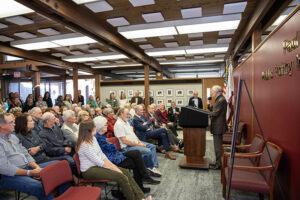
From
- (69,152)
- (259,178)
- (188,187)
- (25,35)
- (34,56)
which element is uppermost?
(25,35)

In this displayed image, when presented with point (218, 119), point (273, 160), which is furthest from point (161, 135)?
point (273, 160)

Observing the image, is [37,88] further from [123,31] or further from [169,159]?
[169,159]

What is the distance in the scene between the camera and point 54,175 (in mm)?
2072

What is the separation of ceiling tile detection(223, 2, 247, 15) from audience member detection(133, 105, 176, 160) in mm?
2661

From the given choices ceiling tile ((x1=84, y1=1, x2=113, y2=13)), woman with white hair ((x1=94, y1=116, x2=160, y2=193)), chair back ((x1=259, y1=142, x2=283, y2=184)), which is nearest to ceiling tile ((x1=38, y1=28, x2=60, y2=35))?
ceiling tile ((x1=84, y1=1, x2=113, y2=13))

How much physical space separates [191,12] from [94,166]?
3.45 metres

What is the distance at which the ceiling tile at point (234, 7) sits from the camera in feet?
12.8

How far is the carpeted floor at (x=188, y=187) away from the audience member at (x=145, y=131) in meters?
0.85

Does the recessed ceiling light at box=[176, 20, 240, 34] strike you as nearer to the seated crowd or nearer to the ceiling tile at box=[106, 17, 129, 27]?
the ceiling tile at box=[106, 17, 129, 27]

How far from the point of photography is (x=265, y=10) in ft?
11.3

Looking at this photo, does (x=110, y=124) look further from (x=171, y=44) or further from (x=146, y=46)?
(x=171, y=44)

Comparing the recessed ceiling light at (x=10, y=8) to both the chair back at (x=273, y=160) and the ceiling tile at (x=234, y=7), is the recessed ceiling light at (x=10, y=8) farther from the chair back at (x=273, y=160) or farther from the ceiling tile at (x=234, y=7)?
the chair back at (x=273, y=160)

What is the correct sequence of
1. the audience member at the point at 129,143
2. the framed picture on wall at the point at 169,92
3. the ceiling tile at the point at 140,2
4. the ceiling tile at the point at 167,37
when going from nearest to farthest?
the audience member at the point at 129,143 → the ceiling tile at the point at 140,2 → the ceiling tile at the point at 167,37 → the framed picture on wall at the point at 169,92

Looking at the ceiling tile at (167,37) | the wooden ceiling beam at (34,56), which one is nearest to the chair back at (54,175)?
the ceiling tile at (167,37)
